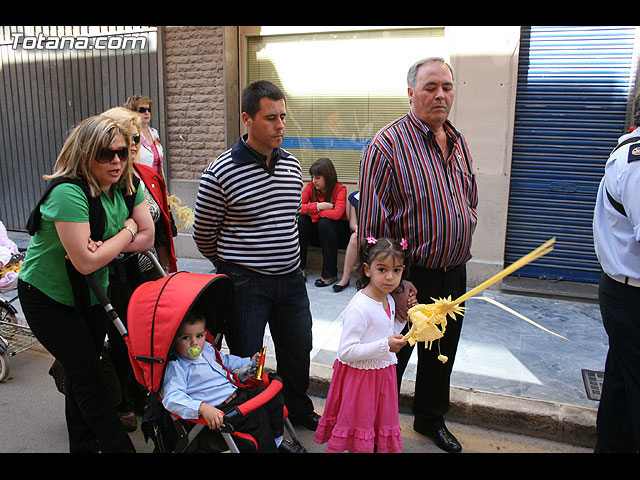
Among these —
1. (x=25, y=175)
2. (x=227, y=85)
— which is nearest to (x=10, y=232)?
(x=25, y=175)

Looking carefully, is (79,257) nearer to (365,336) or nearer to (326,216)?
(365,336)

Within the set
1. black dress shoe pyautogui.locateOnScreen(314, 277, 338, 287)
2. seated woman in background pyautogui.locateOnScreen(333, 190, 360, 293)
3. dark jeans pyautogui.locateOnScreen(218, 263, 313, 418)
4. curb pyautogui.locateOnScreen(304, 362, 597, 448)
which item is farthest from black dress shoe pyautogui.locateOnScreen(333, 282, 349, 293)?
dark jeans pyautogui.locateOnScreen(218, 263, 313, 418)

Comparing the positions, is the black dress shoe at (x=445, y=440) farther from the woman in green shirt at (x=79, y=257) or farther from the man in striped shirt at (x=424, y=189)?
the woman in green shirt at (x=79, y=257)

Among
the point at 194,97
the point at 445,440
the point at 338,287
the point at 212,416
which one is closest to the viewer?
the point at 212,416

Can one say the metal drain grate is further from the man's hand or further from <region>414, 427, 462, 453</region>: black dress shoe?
the man's hand

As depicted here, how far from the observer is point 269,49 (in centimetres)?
804

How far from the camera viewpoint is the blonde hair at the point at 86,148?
2947 millimetres

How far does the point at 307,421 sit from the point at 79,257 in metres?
1.94

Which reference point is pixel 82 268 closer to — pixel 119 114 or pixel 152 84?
pixel 119 114

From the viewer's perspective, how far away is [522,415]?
3.80 meters

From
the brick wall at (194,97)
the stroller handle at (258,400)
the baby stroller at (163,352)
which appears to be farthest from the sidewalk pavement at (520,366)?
the brick wall at (194,97)

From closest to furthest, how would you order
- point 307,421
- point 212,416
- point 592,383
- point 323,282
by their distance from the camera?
point 212,416 → point 307,421 → point 592,383 → point 323,282

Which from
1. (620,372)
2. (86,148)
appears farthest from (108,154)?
(620,372)
